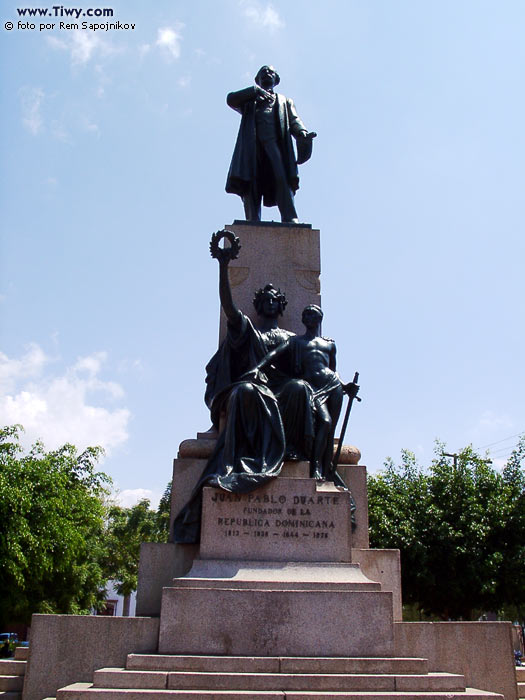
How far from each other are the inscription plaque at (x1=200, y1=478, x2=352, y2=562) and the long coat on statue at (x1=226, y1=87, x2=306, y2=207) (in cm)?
623

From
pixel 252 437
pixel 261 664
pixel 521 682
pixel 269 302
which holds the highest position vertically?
pixel 269 302

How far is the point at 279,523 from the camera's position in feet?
26.9

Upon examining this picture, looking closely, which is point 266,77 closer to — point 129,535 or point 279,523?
point 279,523

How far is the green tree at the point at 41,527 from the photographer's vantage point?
22219 millimetres

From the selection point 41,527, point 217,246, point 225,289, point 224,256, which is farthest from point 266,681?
point 41,527

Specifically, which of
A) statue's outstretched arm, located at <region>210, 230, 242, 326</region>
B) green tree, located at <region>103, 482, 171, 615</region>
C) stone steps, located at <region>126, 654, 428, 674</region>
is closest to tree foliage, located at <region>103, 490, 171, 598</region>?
green tree, located at <region>103, 482, 171, 615</region>

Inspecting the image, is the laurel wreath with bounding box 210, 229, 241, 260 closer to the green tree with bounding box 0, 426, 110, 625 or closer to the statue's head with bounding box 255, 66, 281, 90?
the statue's head with bounding box 255, 66, 281, 90

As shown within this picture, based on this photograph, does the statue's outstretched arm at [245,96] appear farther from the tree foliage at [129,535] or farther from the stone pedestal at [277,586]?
the tree foliage at [129,535]

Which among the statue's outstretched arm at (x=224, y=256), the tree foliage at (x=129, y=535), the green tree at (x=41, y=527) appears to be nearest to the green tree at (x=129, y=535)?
the tree foliage at (x=129, y=535)

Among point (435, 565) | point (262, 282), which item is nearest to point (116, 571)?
point (435, 565)

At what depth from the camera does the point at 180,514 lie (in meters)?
8.87

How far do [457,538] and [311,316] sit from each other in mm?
17322

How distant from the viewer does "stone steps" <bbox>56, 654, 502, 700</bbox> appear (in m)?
6.01

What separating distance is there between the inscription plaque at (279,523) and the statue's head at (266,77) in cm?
809
